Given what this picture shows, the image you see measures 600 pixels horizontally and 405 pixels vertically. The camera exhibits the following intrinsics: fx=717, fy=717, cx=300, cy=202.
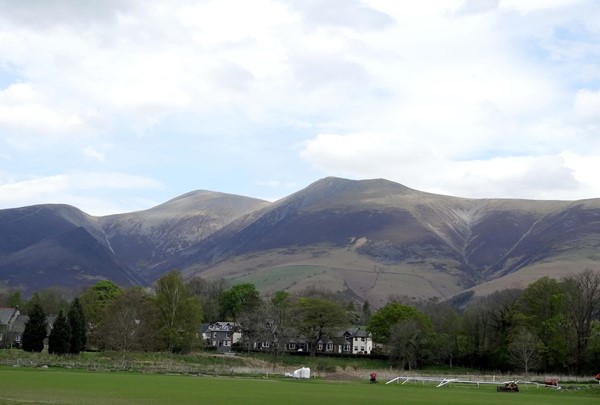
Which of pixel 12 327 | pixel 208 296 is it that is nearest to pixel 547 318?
pixel 12 327

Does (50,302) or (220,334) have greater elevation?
(50,302)

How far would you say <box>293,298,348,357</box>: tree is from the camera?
5305 inches

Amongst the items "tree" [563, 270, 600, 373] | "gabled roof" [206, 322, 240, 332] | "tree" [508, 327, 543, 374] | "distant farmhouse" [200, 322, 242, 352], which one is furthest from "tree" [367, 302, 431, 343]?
"gabled roof" [206, 322, 240, 332]

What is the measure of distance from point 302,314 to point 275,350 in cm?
2037

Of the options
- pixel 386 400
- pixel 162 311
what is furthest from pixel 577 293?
pixel 386 400

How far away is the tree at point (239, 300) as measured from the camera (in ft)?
516

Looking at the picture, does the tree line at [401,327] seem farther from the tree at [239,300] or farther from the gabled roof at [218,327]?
the gabled roof at [218,327]

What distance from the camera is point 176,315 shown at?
108 meters

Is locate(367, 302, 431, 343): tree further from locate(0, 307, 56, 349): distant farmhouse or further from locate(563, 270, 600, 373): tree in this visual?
locate(0, 307, 56, 349): distant farmhouse

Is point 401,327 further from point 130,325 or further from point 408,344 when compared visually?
point 130,325

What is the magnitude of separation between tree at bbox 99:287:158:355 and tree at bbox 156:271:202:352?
161 cm

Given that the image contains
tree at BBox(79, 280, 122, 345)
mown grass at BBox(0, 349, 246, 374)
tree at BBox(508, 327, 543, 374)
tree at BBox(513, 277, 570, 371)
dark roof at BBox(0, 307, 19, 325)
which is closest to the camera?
mown grass at BBox(0, 349, 246, 374)

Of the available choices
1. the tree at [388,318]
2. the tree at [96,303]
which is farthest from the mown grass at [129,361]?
the tree at [388,318]

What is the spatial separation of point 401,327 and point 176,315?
1466 inches
